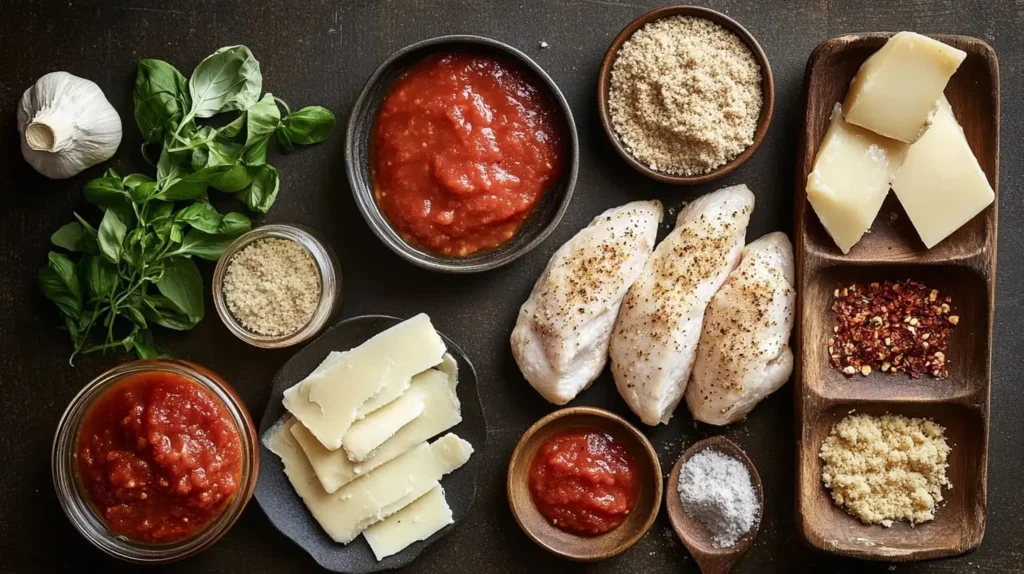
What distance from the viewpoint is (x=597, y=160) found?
2.73 metres

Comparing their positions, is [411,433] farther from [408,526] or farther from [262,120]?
[262,120]

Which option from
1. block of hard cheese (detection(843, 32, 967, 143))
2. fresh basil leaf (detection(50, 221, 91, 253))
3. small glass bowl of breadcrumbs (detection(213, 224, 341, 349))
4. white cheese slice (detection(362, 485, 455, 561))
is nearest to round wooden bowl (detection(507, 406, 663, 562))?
white cheese slice (detection(362, 485, 455, 561))

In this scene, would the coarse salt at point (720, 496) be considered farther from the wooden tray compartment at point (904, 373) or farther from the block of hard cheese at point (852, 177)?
the block of hard cheese at point (852, 177)

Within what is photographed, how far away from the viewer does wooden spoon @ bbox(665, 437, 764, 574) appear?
2.64 meters

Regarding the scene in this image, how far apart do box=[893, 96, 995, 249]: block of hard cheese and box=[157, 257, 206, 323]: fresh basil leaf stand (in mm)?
2234

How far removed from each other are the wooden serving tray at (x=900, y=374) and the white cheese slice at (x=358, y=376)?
3.97 feet

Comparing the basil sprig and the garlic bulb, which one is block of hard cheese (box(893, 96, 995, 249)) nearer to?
the basil sprig

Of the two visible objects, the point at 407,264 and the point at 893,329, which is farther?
the point at 407,264

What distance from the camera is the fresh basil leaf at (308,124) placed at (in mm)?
2615

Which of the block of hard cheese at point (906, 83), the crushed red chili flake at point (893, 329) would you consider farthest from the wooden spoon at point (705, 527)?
the block of hard cheese at point (906, 83)

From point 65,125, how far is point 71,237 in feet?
1.25

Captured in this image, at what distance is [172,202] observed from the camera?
2539mm

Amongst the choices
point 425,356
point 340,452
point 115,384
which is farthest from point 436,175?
Result: point 115,384

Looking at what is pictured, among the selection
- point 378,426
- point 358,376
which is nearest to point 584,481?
point 378,426
